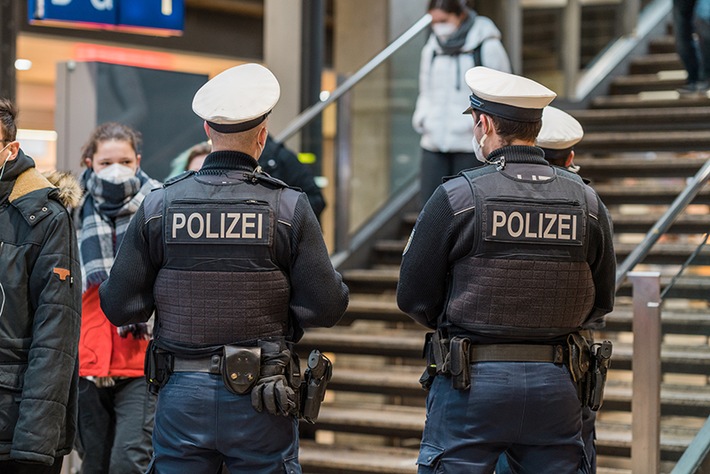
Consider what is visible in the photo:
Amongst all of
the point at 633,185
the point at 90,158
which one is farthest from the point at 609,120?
the point at 90,158

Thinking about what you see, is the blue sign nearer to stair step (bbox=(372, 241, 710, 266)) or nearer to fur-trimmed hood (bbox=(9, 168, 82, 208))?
stair step (bbox=(372, 241, 710, 266))

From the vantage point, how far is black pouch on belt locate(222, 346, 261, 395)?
130 inches

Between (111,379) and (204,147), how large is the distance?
59.4 inches

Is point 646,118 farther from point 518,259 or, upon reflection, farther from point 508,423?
point 508,423

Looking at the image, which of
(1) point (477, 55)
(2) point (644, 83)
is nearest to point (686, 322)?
(1) point (477, 55)

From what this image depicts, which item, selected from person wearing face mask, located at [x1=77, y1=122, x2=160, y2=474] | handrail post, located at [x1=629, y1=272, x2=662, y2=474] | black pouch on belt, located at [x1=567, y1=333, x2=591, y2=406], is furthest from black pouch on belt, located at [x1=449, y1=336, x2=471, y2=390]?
handrail post, located at [x1=629, y1=272, x2=662, y2=474]

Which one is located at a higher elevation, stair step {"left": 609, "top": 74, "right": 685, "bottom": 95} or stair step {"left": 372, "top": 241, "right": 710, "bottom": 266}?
stair step {"left": 609, "top": 74, "right": 685, "bottom": 95}

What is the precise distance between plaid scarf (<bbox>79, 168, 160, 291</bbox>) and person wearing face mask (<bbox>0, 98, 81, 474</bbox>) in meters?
0.87

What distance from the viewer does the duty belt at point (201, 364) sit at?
132 inches

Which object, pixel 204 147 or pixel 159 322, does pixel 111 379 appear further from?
pixel 204 147

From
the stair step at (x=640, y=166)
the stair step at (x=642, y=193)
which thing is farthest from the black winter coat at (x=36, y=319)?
the stair step at (x=640, y=166)

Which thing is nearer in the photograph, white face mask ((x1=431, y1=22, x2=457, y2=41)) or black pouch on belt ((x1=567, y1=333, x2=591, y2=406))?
black pouch on belt ((x1=567, y1=333, x2=591, y2=406))

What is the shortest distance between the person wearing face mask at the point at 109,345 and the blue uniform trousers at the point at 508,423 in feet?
4.50

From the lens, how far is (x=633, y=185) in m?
8.15
